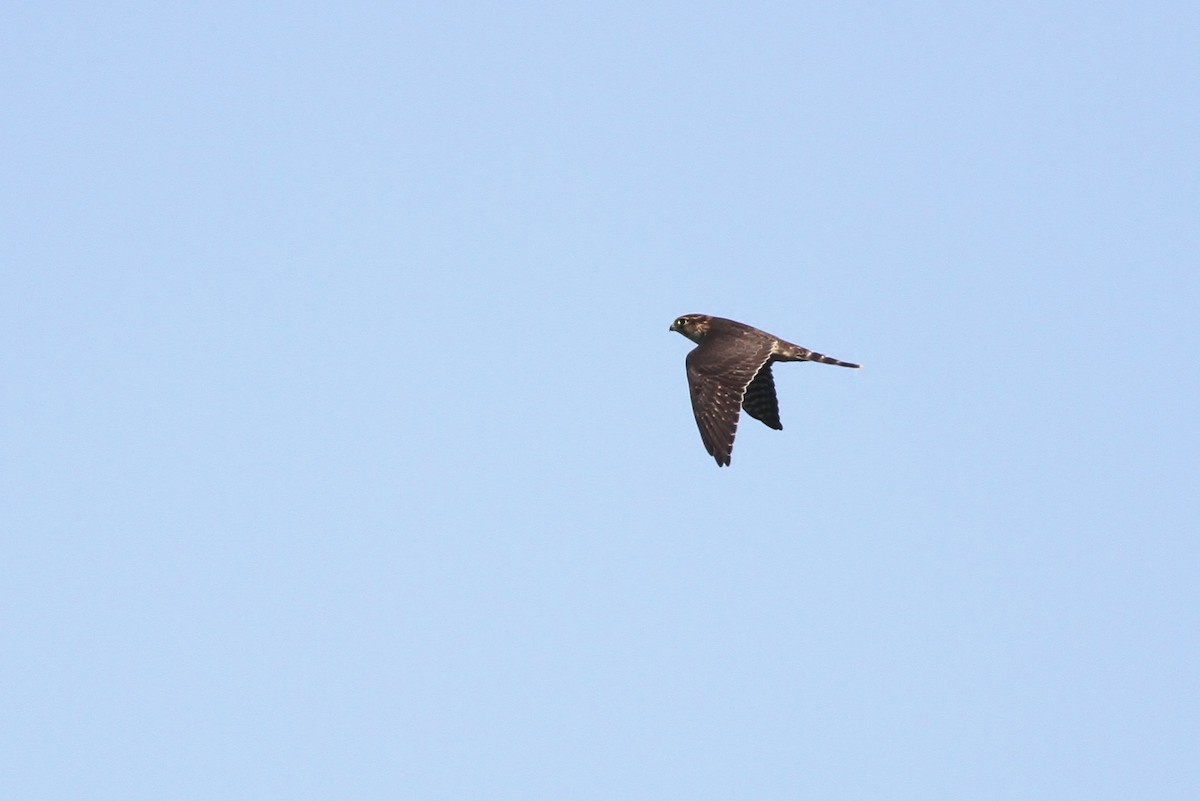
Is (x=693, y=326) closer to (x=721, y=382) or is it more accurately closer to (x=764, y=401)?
(x=764, y=401)

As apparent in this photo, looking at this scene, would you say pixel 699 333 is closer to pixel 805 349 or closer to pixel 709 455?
pixel 805 349

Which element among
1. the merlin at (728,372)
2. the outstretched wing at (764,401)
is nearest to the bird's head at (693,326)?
the merlin at (728,372)

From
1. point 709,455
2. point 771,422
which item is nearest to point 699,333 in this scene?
point 771,422

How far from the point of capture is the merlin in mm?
32688

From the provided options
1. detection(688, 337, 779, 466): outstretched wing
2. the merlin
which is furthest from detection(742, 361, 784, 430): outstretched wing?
detection(688, 337, 779, 466): outstretched wing

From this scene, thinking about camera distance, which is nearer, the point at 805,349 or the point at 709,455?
the point at 709,455

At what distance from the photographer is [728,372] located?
110 feet

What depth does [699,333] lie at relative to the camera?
120 feet

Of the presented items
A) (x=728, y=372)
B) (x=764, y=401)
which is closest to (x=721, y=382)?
(x=728, y=372)

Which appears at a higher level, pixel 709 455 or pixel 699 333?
pixel 699 333

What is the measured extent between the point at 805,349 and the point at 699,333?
2399mm

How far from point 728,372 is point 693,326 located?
3.40 metres

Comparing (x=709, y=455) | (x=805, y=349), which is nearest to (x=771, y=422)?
(x=805, y=349)

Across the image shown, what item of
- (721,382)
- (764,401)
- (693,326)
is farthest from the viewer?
(693,326)
